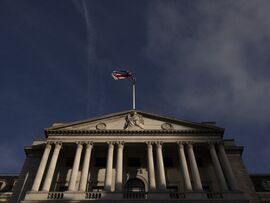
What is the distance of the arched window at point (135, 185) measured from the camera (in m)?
35.7

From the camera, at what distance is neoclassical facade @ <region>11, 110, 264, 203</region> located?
32656 mm

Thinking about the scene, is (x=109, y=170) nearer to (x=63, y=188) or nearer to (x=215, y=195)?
(x=63, y=188)

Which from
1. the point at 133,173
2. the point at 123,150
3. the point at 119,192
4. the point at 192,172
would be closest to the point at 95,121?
the point at 123,150

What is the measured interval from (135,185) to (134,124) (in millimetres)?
8023

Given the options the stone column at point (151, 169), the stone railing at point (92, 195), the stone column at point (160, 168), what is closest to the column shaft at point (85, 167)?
the stone railing at point (92, 195)

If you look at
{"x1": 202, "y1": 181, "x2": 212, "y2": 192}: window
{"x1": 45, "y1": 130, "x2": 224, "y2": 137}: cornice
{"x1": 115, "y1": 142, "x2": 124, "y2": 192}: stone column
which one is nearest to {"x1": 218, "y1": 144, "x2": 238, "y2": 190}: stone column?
{"x1": 45, "y1": 130, "x2": 224, "y2": 137}: cornice

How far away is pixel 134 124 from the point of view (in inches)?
1563

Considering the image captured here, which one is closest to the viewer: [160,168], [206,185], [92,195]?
[92,195]

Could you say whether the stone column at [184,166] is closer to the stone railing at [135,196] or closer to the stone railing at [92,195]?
the stone railing at [135,196]

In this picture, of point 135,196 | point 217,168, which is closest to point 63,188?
point 135,196

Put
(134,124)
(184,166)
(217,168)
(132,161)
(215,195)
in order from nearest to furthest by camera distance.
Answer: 1. (215,195)
2. (217,168)
3. (184,166)
4. (132,161)
5. (134,124)

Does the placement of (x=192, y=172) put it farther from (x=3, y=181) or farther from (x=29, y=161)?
(x=3, y=181)

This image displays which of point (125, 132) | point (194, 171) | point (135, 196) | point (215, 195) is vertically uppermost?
point (125, 132)

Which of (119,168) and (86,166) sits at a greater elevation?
(86,166)
